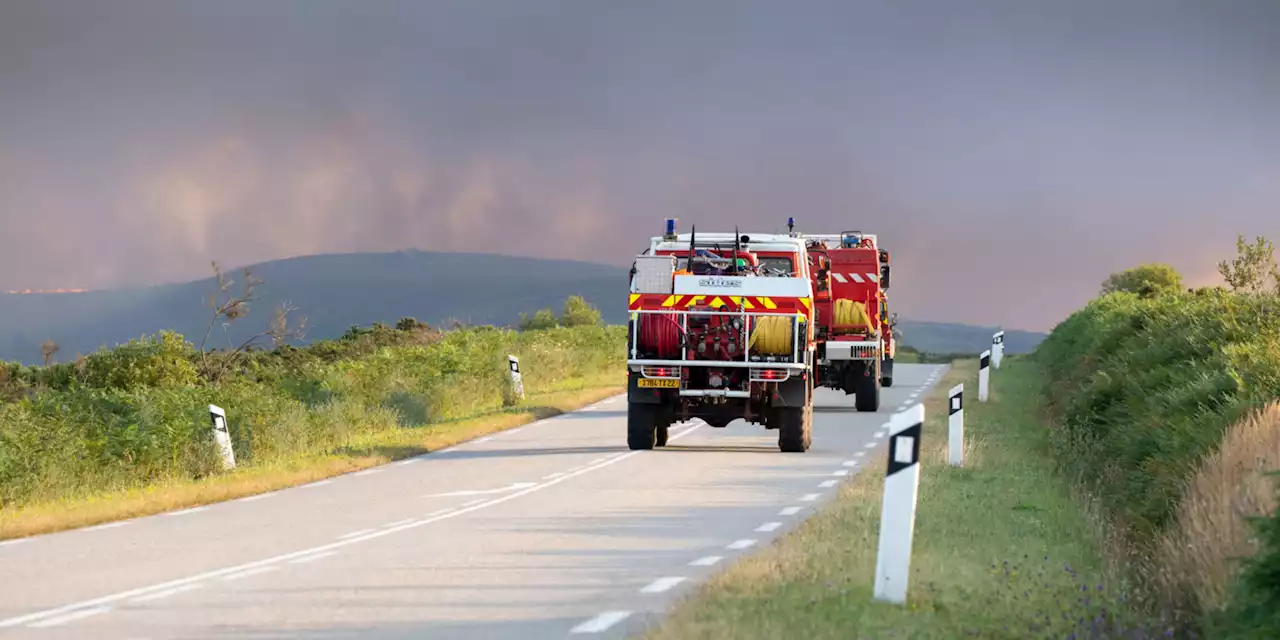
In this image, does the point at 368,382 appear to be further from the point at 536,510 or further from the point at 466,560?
the point at 466,560

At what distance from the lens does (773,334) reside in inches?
924

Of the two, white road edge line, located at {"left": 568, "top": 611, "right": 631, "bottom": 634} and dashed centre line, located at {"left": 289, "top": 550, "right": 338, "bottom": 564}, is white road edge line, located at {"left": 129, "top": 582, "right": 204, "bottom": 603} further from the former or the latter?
white road edge line, located at {"left": 568, "top": 611, "right": 631, "bottom": 634}

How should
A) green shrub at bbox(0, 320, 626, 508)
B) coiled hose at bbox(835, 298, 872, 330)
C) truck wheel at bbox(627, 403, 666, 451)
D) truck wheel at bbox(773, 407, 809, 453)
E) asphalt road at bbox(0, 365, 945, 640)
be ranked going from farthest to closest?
coiled hose at bbox(835, 298, 872, 330)
truck wheel at bbox(627, 403, 666, 451)
truck wheel at bbox(773, 407, 809, 453)
green shrub at bbox(0, 320, 626, 508)
asphalt road at bbox(0, 365, 945, 640)

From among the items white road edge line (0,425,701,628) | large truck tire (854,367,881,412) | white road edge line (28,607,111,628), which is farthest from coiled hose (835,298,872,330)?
white road edge line (28,607,111,628)

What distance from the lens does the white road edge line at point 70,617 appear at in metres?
10.1

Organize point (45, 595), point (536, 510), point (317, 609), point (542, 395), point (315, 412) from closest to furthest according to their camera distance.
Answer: point (317, 609)
point (45, 595)
point (536, 510)
point (315, 412)
point (542, 395)

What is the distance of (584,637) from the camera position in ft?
31.0

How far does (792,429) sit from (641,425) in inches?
90.6

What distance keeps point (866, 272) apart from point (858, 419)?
3904 mm

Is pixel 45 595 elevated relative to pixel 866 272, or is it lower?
lower

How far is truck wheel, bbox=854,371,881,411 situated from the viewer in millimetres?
33406

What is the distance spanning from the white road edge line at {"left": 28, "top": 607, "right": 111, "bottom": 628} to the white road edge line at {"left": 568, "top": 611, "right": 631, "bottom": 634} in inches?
123

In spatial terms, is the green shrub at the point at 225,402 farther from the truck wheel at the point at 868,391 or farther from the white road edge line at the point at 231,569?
the truck wheel at the point at 868,391

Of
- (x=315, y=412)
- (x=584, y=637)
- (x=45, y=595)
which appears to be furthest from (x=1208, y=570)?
(x=315, y=412)
